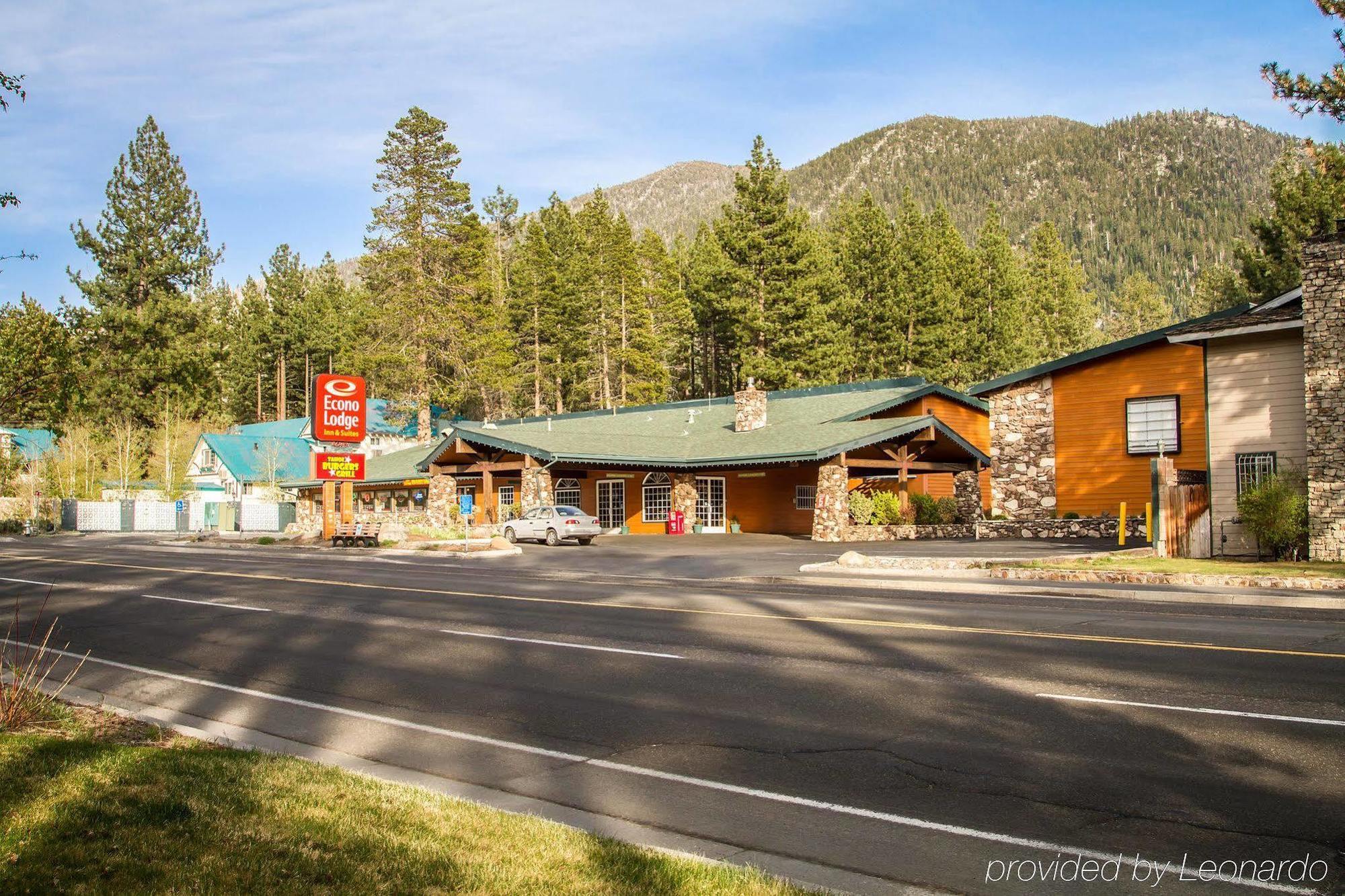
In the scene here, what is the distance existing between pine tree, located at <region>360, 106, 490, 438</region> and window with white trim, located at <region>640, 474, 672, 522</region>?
27582 mm

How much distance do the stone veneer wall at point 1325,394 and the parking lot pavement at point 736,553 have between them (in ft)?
18.5

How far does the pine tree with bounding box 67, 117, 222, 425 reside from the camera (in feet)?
256

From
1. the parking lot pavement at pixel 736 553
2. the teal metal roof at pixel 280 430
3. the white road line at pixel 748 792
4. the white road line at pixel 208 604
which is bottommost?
the parking lot pavement at pixel 736 553

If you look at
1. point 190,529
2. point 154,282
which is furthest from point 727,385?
point 154,282

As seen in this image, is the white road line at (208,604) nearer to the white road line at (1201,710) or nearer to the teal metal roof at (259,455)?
the white road line at (1201,710)

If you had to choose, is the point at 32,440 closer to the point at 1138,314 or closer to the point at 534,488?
the point at 534,488

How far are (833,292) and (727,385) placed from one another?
47.6ft

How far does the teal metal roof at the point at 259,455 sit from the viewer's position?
7669 cm

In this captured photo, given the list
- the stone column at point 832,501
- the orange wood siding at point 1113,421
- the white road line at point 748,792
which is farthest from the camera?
the stone column at point 832,501

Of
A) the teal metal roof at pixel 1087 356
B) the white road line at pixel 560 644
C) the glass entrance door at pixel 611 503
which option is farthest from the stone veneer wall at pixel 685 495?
the white road line at pixel 560 644

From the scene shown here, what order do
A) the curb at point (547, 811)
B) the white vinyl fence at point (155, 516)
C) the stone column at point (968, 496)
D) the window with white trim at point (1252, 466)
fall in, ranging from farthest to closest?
the white vinyl fence at point (155, 516) < the stone column at point (968, 496) < the window with white trim at point (1252, 466) < the curb at point (547, 811)

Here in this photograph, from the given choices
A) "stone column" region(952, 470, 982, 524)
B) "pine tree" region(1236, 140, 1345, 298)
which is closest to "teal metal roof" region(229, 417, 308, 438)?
"stone column" region(952, 470, 982, 524)

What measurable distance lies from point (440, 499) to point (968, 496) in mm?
22925

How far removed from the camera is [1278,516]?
21.4 metres
